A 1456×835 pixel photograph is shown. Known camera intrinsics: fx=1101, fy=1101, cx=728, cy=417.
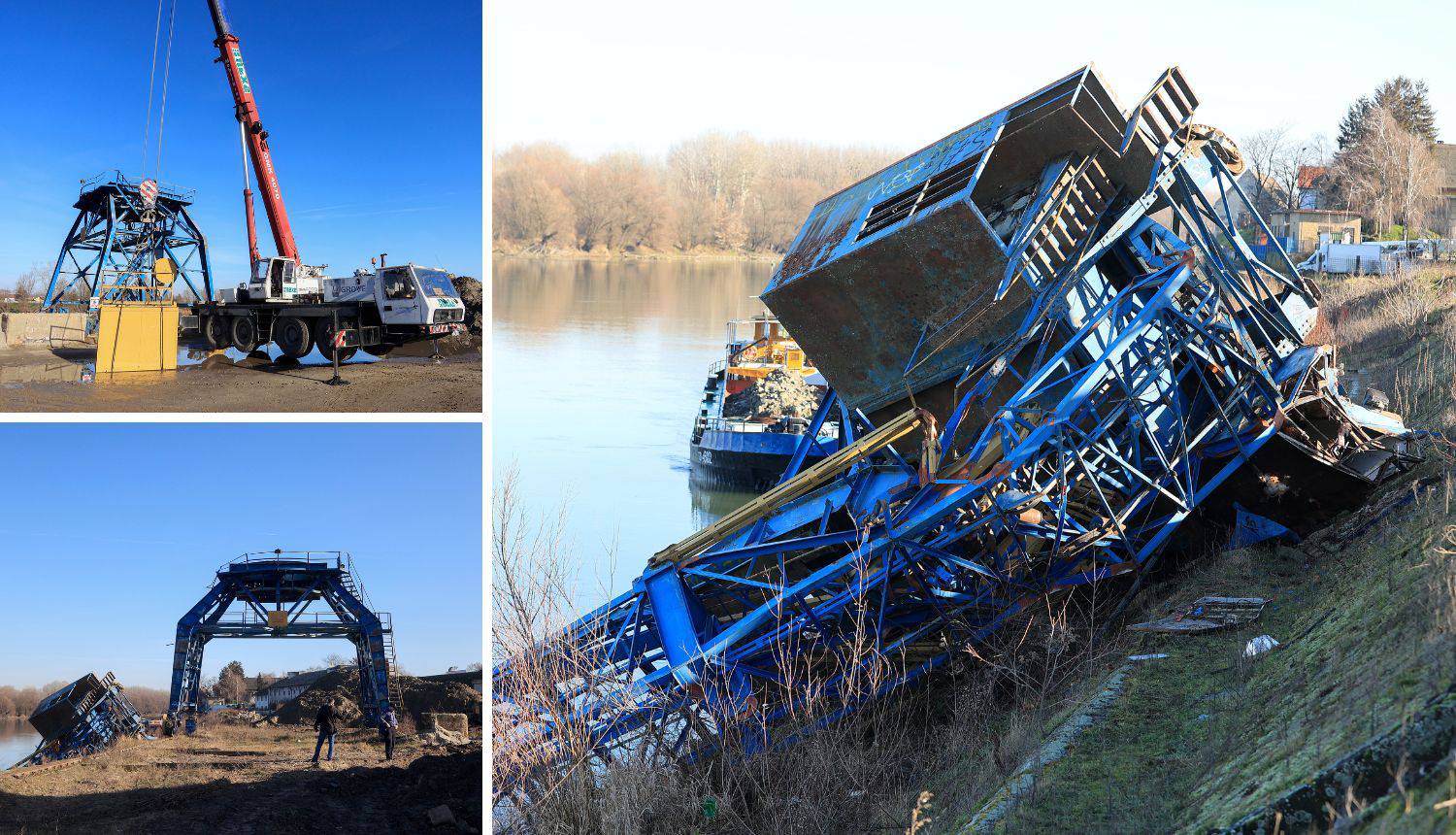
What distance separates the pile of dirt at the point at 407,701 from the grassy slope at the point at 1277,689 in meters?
8.70

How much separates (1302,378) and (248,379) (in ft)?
34.7

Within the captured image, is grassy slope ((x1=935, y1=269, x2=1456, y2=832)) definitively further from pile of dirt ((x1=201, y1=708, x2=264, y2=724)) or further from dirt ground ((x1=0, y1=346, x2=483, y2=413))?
pile of dirt ((x1=201, y1=708, x2=264, y2=724))

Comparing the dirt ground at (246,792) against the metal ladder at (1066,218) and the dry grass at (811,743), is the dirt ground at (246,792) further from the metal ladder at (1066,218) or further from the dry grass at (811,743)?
the metal ladder at (1066,218)

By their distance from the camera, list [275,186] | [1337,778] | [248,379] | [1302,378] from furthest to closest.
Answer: [275,186]
[1302,378]
[248,379]
[1337,778]

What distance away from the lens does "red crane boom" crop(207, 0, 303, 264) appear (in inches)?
516

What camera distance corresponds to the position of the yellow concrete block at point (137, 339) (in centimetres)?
827

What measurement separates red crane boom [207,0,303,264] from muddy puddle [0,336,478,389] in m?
2.44

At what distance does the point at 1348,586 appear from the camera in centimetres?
935

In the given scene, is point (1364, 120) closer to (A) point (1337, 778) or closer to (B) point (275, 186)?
(B) point (275, 186)

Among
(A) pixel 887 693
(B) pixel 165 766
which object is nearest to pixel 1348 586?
(A) pixel 887 693

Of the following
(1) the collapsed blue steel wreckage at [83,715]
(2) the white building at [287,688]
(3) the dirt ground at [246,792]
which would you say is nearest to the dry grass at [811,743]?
(3) the dirt ground at [246,792]

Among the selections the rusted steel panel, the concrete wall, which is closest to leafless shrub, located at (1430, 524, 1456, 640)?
the rusted steel panel

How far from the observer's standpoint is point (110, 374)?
28.1 feet

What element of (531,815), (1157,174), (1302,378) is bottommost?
(531,815)
